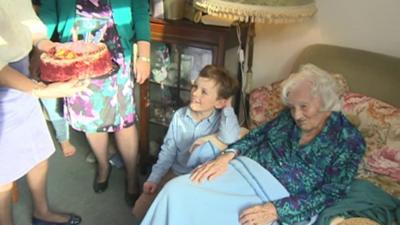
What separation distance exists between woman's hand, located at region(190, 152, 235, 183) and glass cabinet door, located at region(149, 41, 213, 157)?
0.83 m

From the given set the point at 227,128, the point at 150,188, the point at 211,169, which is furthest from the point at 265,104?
the point at 150,188

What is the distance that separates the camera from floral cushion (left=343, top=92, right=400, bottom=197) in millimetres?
1757

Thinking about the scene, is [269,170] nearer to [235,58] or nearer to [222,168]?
[222,168]

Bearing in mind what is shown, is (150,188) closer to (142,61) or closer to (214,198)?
(214,198)

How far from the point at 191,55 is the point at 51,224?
122 centimetres

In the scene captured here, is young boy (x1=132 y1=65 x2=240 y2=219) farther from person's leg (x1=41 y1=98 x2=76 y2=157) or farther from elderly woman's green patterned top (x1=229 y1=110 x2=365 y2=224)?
person's leg (x1=41 y1=98 x2=76 y2=157)

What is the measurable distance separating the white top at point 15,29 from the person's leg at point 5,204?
58 centimetres

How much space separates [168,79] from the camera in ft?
8.63

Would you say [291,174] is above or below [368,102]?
below

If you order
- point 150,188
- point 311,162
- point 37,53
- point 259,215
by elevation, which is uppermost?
point 37,53

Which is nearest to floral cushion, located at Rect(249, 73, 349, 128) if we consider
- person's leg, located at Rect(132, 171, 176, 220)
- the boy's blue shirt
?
the boy's blue shirt

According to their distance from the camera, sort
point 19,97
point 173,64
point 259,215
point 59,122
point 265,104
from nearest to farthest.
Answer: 1. point 259,215
2. point 19,97
3. point 265,104
4. point 173,64
5. point 59,122

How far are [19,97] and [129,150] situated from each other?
2.55 ft

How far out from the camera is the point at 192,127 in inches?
76.8
